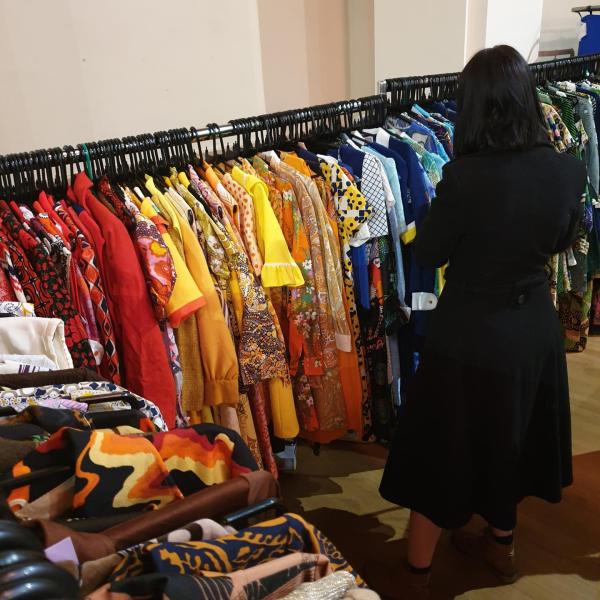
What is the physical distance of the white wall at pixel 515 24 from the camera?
2.63 meters

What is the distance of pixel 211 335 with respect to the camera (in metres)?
1.56

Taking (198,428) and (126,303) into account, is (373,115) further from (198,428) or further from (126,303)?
(198,428)

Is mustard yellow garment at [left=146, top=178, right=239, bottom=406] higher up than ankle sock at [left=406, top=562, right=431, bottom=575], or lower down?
higher up

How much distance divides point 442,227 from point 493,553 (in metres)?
1.05

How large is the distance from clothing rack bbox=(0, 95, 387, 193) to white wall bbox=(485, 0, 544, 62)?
3.42 feet

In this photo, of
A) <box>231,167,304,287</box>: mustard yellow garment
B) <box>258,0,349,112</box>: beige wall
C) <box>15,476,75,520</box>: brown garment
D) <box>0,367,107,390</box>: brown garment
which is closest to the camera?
<box>15,476,75,520</box>: brown garment

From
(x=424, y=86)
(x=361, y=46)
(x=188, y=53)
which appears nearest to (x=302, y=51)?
(x=361, y=46)

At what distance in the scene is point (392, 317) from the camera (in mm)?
1947

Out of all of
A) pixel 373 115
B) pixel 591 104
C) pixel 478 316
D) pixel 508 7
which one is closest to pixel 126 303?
pixel 478 316

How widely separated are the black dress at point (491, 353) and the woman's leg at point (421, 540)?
0.14 feet

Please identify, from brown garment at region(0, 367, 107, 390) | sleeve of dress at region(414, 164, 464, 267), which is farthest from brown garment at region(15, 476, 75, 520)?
sleeve of dress at region(414, 164, 464, 267)

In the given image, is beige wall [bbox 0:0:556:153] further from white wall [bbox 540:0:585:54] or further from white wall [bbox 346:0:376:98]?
white wall [bbox 540:0:585:54]

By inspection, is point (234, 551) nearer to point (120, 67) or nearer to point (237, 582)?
point (237, 582)

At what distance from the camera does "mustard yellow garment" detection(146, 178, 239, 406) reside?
1.51 meters
